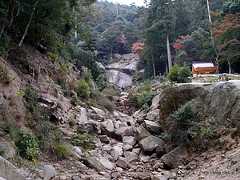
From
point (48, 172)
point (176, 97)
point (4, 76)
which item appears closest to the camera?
point (48, 172)

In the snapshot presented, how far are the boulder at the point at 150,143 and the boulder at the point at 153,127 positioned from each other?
54cm

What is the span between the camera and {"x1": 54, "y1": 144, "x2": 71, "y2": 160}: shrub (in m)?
10.6

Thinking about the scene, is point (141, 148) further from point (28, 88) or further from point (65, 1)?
point (65, 1)

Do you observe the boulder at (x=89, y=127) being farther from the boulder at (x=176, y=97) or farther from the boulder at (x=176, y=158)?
the boulder at (x=176, y=158)

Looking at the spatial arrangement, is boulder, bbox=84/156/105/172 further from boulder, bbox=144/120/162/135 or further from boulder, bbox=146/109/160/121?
boulder, bbox=146/109/160/121

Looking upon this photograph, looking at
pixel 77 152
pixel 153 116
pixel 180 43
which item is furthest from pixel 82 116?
pixel 180 43

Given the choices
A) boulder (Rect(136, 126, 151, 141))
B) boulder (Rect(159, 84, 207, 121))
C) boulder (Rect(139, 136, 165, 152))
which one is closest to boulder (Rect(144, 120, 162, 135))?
boulder (Rect(136, 126, 151, 141))

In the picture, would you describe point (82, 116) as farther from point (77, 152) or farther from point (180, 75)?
point (180, 75)

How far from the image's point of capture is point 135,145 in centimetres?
1351

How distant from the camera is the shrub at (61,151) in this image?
10.6 meters

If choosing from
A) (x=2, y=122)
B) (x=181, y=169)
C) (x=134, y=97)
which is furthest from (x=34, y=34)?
(x=134, y=97)

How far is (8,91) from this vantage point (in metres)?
11.0

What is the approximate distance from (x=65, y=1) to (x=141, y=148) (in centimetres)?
534

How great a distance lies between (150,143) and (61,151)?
3.22 m
